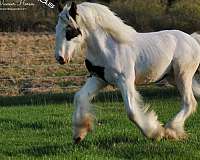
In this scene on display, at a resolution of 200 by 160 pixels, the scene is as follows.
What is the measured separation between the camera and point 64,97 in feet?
50.7

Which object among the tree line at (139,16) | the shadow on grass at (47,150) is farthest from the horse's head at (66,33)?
the tree line at (139,16)

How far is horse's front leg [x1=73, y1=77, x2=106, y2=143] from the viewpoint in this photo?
24.5 feet

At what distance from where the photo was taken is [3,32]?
29250mm

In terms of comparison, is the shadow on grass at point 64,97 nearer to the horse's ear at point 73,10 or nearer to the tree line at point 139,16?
the horse's ear at point 73,10

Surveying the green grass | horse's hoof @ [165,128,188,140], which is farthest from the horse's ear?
horse's hoof @ [165,128,188,140]

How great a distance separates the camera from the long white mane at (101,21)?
7.39m

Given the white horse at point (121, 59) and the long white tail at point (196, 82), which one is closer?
the white horse at point (121, 59)

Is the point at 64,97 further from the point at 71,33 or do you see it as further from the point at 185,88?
the point at 71,33

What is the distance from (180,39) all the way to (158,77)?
0.64 metres

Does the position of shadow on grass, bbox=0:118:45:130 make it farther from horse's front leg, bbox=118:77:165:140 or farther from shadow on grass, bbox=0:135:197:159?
horse's front leg, bbox=118:77:165:140

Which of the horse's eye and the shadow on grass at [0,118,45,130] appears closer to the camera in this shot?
the horse's eye

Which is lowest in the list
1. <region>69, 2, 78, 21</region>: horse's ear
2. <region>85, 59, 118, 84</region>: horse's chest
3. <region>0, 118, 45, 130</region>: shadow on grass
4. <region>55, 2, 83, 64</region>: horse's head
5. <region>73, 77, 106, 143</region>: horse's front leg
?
<region>0, 118, 45, 130</region>: shadow on grass

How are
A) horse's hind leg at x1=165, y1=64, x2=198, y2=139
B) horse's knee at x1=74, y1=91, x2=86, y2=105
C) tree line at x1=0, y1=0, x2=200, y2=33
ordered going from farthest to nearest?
1. tree line at x1=0, y1=0, x2=200, y2=33
2. horse's hind leg at x1=165, y1=64, x2=198, y2=139
3. horse's knee at x1=74, y1=91, x2=86, y2=105

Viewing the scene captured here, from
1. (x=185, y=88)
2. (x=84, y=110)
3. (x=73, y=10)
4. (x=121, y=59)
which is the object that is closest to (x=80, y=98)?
(x=84, y=110)
